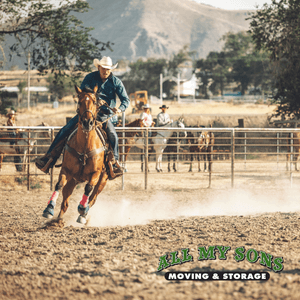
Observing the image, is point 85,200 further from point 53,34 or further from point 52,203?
point 53,34

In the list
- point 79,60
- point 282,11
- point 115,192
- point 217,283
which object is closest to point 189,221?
point 217,283

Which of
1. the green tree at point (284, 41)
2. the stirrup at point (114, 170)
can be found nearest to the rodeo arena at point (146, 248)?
the stirrup at point (114, 170)

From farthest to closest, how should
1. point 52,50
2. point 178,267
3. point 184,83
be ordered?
point 184,83
point 52,50
point 178,267

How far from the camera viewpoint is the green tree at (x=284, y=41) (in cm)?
1705

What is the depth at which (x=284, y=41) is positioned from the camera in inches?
682

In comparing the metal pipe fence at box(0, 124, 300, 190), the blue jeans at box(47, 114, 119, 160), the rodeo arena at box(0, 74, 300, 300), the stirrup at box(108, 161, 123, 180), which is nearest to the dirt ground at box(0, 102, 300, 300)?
the rodeo arena at box(0, 74, 300, 300)

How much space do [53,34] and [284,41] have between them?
8724 millimetres

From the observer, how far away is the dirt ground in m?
3.69

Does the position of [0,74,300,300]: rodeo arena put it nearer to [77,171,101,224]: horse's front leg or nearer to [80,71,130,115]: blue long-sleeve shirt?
[77,171,101,224]: horse's front leg

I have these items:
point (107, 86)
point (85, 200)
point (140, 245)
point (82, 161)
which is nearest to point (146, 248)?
point (140, 245)

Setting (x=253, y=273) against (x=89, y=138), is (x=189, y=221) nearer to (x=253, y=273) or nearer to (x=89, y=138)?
(x=89, y=138)

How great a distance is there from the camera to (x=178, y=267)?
430 cm

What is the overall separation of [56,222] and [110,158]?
128cm

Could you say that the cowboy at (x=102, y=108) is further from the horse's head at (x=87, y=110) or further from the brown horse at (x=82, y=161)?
the horse's head at (x=87, y=110)
